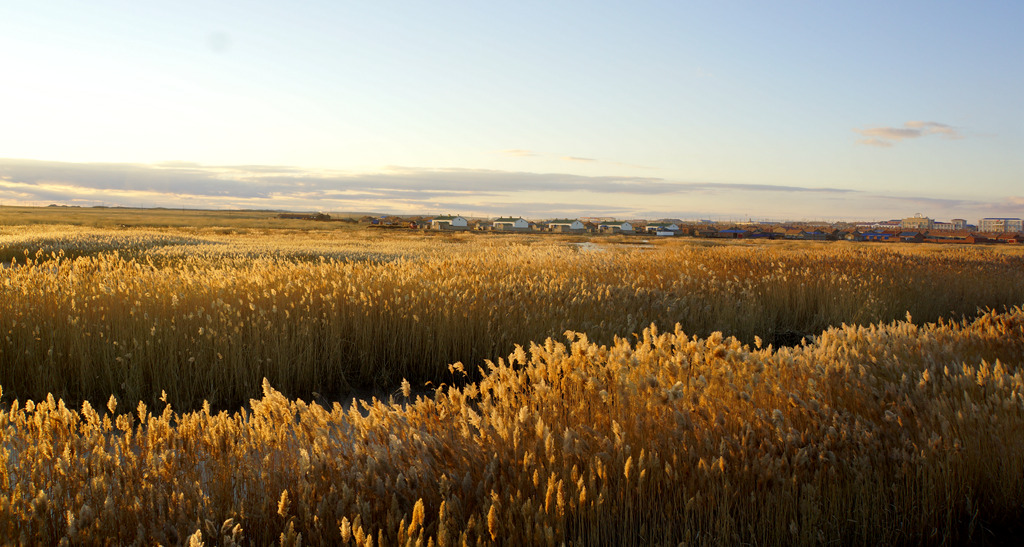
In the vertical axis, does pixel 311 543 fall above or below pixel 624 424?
below

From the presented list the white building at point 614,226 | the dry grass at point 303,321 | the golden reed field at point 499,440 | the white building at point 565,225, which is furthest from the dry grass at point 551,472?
the white building at point 614,226

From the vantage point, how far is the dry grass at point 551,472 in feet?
6.26

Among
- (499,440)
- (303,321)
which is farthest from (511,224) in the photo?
(499,440)

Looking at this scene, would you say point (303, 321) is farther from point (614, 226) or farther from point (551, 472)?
point (614, 226)

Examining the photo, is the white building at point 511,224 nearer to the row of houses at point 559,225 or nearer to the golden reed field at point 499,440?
the row of houses at point 559,225

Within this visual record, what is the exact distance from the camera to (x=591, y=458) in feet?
7.42

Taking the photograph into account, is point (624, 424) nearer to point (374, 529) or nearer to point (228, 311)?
point (374, 529)

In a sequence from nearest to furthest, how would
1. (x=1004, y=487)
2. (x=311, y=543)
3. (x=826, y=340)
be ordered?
(x=311, y=543) → (x=1004, y=487) → (x=826, y=340)

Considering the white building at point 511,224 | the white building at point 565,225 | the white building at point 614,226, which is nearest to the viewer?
the white building at point 511,224

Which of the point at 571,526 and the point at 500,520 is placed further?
the point at 571,526

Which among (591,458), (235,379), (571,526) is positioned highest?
(591,458)

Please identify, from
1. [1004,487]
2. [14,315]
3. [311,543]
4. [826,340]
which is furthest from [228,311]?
[1004,487]

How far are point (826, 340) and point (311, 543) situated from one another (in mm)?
3951

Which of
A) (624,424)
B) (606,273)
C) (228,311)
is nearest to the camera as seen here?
(624,424)
